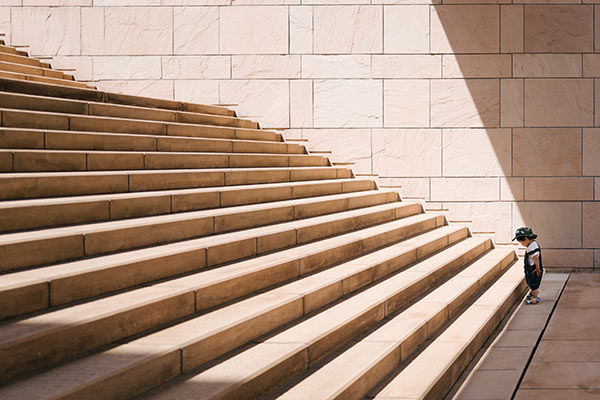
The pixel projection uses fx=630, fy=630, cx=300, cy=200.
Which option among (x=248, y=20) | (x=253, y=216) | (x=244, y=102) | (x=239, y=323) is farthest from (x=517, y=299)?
(x=248, y=20)

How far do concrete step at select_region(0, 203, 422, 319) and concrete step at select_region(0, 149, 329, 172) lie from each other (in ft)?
4.49

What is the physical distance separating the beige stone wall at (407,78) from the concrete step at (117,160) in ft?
10.6

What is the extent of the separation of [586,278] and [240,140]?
6.53 m

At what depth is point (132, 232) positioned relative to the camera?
5.03 m

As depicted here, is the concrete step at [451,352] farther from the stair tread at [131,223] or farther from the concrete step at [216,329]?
the stair tread at [131,223]

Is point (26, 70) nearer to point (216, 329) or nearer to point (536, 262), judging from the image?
point (216, 329)

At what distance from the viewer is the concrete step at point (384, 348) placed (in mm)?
4180

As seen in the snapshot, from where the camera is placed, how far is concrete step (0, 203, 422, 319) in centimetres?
371

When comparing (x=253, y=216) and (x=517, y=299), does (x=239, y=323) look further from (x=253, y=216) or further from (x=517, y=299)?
(x=517, y=299)

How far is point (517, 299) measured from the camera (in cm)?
865

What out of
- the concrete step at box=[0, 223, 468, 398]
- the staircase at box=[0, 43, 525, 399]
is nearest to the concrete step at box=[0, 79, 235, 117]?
the staircase at box=[0, 43, 525, 399]

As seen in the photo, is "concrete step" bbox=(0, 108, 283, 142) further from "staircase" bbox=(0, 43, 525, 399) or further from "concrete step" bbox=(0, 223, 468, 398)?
"concrete step" bbox=(0, 223, 468, 398)

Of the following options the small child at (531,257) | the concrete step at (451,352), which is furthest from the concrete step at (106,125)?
the small child at (531,257)

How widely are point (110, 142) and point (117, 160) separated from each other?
0.46 metres
